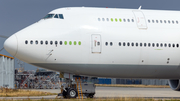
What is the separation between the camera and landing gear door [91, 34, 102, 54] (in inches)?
767

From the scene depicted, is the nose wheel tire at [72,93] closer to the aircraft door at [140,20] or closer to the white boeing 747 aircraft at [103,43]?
the white boeing 747 aircraft at [103,43]

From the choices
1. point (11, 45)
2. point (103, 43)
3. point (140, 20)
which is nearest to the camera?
point (11, 45)

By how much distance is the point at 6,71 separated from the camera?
47.9 meters

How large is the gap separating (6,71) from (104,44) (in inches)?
1304

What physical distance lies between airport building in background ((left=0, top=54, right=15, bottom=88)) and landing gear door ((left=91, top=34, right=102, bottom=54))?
30.3 meters

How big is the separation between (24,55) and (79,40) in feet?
13.9

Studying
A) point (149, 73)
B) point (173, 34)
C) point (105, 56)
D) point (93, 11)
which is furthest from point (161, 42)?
point (93, 11)

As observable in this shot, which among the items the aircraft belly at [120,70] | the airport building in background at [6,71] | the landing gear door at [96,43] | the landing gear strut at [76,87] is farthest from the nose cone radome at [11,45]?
the airport building in background at [6,71]

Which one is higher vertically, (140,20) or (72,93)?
(140,20)

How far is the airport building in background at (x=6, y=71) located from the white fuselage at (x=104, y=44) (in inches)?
1105

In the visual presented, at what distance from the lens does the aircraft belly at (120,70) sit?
19609mm

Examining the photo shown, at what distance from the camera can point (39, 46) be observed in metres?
19.0

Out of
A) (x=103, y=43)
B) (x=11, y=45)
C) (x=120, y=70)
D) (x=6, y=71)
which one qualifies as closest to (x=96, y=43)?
(x=103, y=43)

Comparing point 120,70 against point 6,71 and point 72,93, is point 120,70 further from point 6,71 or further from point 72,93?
point 6,71
